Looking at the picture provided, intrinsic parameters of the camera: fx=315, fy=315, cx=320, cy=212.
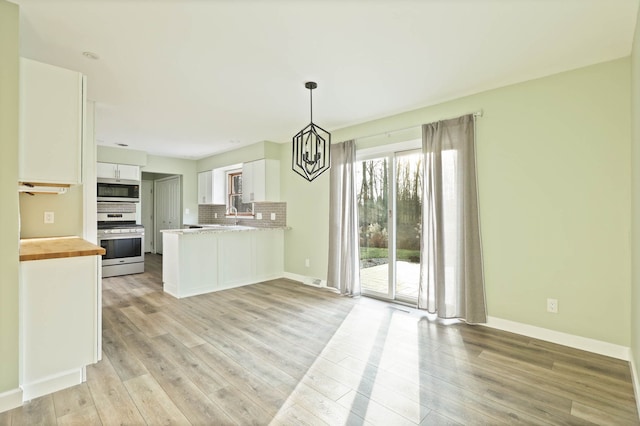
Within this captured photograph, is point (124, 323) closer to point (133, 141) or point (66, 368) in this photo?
point (66, 368)

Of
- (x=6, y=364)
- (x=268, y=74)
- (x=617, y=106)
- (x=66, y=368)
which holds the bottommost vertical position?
(x=66, y=368)

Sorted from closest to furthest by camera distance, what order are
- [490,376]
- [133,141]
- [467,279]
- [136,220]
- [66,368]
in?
1. [66,368]
2. [490,376]
3. [467,279]
4. [133,141]
5. [136,220]

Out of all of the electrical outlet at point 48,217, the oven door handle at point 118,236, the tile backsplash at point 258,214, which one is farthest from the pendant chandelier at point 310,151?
the oven door handle at point 118,236

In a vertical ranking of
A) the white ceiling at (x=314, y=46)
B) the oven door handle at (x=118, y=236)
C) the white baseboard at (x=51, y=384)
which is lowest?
the white baseboard at (x=51, y=384)

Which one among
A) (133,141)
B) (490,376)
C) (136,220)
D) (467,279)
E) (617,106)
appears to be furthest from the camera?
(136,220)

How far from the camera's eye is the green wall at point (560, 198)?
265 cm

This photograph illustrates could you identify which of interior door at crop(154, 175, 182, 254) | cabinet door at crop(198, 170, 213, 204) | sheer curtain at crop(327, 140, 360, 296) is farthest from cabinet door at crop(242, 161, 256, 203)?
interior door at crop(154, 175, 182, 254)

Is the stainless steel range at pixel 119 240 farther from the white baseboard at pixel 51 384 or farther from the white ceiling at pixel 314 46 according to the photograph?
the white baseboard at pixel 51 384

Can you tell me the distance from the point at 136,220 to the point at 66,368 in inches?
196

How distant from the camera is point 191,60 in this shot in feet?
8.91

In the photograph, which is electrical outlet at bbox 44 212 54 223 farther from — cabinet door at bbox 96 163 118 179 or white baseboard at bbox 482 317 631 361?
white baseboard at bbox 482 317 631 361

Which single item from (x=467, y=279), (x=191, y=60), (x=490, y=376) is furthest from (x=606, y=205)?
(x=191, y=60)

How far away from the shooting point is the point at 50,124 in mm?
2209

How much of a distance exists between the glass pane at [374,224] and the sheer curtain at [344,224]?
0.63 feet
